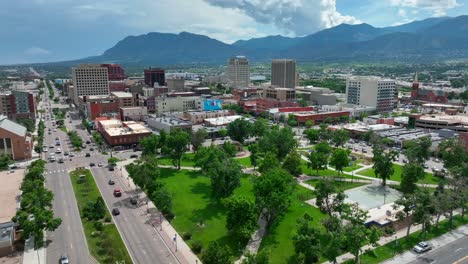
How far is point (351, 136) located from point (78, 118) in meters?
119

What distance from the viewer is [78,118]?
155875 millimetres

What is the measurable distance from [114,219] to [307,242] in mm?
30444

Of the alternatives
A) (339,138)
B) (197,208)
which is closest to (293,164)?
(197,208)

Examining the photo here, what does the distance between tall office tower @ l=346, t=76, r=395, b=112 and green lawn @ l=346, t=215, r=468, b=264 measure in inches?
4347

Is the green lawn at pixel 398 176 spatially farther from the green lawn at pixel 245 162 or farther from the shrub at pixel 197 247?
the shrub at pixel 197 247

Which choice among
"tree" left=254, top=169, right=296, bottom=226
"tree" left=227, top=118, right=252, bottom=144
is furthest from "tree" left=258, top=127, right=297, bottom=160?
"tree" left=254, top=169, right=296, bottom=226

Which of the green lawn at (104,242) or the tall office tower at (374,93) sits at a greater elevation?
the tall office tower at (374,93)

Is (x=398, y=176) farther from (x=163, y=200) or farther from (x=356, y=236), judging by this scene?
(x=163, y=200)

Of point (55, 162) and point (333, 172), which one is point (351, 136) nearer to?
point (333, 172)

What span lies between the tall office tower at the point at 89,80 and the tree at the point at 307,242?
6956 inches

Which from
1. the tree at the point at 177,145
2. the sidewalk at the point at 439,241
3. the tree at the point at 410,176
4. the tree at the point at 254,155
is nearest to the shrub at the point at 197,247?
the sidewalk at the point at 439,241

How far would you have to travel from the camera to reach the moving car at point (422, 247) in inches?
1722

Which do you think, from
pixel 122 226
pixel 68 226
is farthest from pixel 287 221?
pixel 68 226

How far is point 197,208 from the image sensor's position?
187 feet
